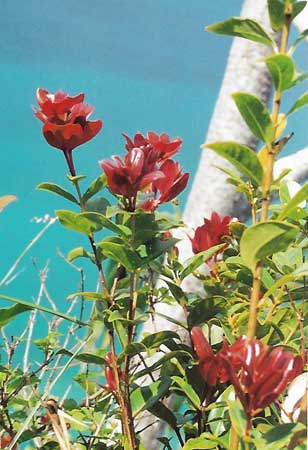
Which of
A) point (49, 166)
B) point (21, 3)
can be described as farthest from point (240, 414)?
point (21, 3)

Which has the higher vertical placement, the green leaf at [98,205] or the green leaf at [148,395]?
the green leaf at [98,205]

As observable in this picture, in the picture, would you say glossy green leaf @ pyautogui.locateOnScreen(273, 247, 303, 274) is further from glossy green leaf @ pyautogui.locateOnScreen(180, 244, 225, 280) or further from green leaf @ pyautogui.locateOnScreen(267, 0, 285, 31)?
green leaf @ pyautogui.locateOnScreen(267, 0, 285, 31)

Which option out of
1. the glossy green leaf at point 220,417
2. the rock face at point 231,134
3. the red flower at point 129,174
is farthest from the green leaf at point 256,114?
the rock face at point 231,134

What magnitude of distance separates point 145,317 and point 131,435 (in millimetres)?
94

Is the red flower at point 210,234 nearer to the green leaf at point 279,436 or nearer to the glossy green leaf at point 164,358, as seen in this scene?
the glossy green leaf at point 164,358

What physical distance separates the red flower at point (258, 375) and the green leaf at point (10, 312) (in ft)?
0.65

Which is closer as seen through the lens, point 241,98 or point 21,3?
point 241,98

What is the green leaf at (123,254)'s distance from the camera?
517mm

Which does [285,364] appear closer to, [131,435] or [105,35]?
[131,435]

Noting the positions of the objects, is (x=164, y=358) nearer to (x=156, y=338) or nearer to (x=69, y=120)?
(x=156, y=338)

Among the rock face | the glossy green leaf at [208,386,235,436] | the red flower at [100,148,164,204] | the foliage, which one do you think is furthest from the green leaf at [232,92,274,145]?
the rock face

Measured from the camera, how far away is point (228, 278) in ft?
2.41

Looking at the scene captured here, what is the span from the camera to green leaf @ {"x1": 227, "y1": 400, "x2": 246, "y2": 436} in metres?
0.40

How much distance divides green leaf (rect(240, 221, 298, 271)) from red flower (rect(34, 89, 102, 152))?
0.70 feet
